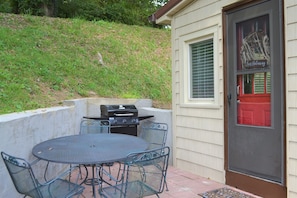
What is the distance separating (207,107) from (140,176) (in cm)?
180

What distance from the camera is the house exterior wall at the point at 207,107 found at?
9.21 ft

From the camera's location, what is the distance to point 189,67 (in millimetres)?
4293

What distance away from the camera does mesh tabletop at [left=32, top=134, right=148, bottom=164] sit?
7.63ft

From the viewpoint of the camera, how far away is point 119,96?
253 inches

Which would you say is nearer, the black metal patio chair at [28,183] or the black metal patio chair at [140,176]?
the black metal patio chair at [28,183]

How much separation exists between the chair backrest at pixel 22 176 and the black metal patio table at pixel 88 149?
0.83 ft

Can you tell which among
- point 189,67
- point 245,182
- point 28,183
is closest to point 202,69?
point 189,67

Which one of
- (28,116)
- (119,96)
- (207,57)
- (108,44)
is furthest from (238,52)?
(108,44)

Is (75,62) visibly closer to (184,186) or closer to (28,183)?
(184,186)

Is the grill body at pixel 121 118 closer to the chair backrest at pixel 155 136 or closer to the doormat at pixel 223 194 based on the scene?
the chair backrest at pixel 155 136

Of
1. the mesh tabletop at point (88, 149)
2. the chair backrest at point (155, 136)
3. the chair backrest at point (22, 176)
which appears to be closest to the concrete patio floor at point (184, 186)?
the chair backrest at point (155, 136)

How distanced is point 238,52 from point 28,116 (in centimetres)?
258

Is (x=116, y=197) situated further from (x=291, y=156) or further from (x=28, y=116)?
(x=291, y=156)

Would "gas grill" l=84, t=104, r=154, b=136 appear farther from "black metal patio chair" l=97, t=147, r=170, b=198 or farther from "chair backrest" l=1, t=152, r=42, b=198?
"chair backrest" l=1, t=152, r=42, b=198
